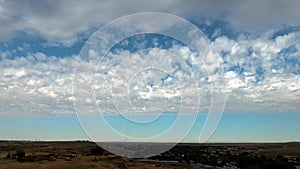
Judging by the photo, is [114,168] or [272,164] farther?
[272,164]

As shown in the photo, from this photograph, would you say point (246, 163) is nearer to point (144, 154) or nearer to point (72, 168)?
point (144, 154)

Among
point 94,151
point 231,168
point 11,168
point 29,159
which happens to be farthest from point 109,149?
point 11,168

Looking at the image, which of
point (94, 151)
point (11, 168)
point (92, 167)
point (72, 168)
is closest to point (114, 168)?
point (92, 167)

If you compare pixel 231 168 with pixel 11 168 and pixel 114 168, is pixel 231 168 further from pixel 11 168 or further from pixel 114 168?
pixel 11 168

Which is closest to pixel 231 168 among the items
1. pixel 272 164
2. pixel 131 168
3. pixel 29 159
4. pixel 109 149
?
pixel 272 164

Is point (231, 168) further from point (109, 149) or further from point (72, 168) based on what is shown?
point (72, 168)

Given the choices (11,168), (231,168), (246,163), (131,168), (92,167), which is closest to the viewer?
(11,168)

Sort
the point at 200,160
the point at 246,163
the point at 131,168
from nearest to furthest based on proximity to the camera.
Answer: the point at 131,168 → the point at 246,163 → the point at 200,160

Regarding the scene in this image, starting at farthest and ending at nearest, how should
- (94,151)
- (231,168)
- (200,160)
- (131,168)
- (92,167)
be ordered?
(200,160) → (231,168) → (94,151) → (131,168) → (92,167)

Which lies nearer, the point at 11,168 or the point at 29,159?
the point at 11,168
